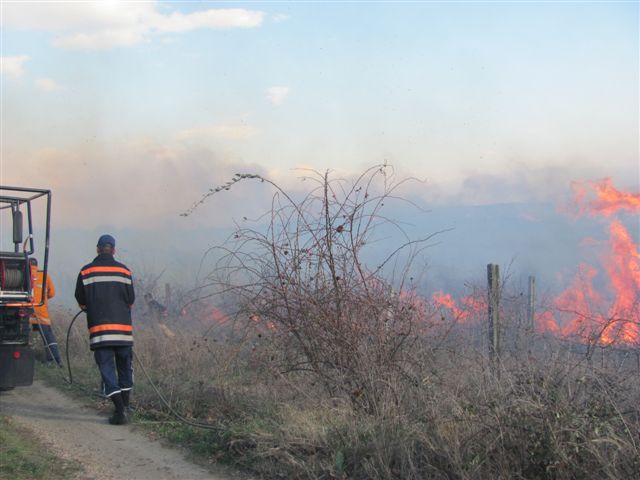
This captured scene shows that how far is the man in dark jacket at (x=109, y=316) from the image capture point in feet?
25.7

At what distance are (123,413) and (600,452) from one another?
17.2ft

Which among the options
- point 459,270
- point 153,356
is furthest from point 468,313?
point 459,270

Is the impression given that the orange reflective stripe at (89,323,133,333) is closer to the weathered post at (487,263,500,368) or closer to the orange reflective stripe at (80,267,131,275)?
Answer: the orange reflective stripe at (80,267,131,275)

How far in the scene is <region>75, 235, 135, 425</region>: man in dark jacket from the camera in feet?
25.7

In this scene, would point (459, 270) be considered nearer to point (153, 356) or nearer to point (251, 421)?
point (153, 356)

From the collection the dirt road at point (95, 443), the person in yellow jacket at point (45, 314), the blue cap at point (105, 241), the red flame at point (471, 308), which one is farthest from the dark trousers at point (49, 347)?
the red flame at point (471, 308)

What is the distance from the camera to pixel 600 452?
434cm

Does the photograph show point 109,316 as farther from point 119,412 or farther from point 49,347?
point 49,347

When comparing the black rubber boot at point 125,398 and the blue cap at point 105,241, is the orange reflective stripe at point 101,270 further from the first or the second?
the black rubber boot at point 125,398

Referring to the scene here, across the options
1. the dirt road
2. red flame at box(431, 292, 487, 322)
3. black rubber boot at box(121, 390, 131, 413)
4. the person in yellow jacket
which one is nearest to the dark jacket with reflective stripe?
black rubber boot at box(121, 390, 131, 413)

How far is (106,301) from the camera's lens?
789 centimetres

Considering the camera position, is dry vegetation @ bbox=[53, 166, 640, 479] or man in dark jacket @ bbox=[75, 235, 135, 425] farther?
man in dark jacket @ bbox=[75, 235, 135, 425]

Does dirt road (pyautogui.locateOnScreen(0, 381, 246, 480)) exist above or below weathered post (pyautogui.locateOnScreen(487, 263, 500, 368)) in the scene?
below

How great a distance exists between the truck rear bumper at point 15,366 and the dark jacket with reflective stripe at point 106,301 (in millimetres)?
1727
